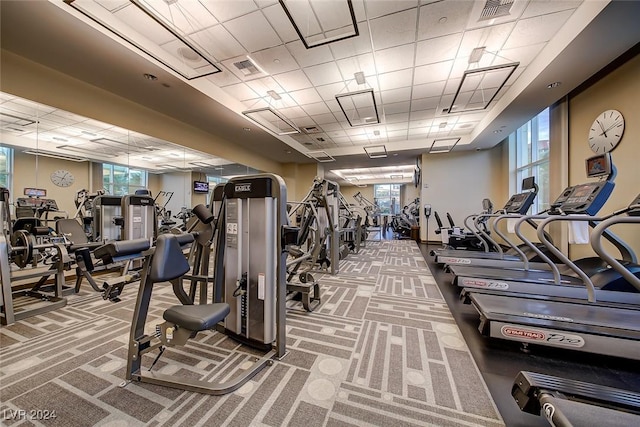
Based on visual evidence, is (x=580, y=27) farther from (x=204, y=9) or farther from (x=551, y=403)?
(x=204, y=9)

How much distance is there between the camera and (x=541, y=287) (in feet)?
9.33

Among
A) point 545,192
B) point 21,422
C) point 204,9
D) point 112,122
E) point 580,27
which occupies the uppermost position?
point 204,9

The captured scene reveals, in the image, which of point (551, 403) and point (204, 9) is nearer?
point (551, 403)

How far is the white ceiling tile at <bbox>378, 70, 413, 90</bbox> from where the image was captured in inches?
175

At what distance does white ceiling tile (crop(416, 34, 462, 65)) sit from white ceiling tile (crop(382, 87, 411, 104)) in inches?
36.8

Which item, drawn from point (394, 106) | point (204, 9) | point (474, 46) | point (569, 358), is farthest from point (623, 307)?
point (204, 9)

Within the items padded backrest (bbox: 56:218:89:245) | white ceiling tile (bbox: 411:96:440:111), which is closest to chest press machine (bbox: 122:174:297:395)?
padded backrest (bbox: 56:218:89:245)

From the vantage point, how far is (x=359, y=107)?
5.84 meters

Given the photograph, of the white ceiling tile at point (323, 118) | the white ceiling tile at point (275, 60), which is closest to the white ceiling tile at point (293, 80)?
the white ceiling tile at point (275, 60)

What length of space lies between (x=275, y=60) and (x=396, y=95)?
2.68 m

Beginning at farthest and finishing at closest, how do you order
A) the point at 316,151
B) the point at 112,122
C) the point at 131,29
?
the point at 316,151, the point at 112,122, the point at 131,29

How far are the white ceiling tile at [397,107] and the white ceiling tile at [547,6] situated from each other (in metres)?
2.67

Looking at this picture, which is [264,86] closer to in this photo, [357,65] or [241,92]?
[241,92]

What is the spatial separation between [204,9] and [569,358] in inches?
201
